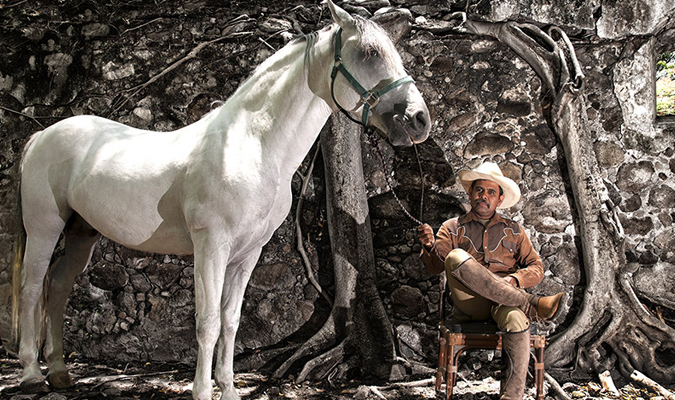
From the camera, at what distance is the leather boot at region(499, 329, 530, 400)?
2.54 meters

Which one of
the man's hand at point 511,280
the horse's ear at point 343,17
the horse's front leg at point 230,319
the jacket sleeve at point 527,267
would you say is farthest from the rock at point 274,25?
the man's hand at point 511,280

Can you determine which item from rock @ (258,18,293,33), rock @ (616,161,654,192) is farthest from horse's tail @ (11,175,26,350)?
rock @ (616,161,654,192)

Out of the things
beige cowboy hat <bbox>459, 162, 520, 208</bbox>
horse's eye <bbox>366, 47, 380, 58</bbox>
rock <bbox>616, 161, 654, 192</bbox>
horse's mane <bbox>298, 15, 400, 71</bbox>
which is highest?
horse's mane <bbox>298, 15, 400, 71</bbox>

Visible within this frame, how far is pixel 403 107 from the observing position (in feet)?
7.47

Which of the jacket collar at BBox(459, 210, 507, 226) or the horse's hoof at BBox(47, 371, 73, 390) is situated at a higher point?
the jacket collar at BBox(459, 210, 507, 226)

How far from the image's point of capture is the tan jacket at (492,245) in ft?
9.50

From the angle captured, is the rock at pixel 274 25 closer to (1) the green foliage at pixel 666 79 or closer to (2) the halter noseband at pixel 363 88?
(2) the halter noseband at pixel 363 88

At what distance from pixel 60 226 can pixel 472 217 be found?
8.00 feet

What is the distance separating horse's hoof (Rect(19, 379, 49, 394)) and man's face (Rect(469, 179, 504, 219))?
272 cm

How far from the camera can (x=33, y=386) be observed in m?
2.89

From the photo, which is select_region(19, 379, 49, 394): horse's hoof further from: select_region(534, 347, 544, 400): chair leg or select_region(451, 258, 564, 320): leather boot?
select_region(534, 347, 544, 400): chair leg

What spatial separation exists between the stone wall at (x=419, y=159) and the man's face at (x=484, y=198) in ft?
2.70

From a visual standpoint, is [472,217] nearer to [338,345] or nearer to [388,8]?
[338,345]

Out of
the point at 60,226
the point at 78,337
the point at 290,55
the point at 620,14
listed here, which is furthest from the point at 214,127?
the point at 620,14
